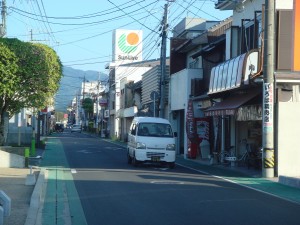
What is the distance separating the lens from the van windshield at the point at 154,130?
2484cm

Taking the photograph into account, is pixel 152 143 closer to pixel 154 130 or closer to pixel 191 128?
pixel 154 130

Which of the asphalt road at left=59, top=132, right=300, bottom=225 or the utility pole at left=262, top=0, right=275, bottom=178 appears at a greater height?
the utility pole at left=262, top=0, right=275, bottom=178

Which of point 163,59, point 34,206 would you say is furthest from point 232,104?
point 34,206

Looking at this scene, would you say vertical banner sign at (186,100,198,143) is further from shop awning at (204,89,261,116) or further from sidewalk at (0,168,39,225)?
sidewalk at (0,168,39,225)

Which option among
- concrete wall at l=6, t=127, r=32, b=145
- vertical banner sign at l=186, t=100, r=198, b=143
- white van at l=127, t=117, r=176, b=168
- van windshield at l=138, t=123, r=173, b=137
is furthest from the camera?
concrete wall at l=6, t=127, r=32, b=145

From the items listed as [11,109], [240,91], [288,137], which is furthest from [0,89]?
[288,137]

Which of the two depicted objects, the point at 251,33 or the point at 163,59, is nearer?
the point at 251,33

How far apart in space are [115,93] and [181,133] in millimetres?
40499

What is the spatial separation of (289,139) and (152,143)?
620 centimetres

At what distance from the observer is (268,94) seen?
66.7ft

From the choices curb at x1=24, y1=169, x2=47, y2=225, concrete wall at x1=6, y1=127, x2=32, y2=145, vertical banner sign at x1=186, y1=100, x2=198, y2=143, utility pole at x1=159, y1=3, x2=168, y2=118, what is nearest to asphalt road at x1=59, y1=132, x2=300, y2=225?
curb at x1=24, y1=169, x2=47, y2=225

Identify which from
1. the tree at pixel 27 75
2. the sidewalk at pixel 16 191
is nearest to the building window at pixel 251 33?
the tree at pixel 27 75

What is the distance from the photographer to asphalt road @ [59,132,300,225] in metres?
11.0

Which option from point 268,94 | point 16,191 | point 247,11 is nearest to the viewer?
point 16,191
